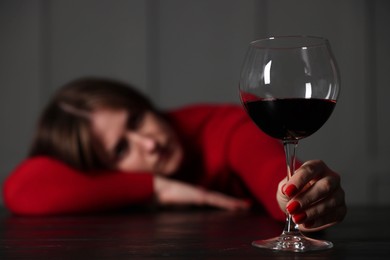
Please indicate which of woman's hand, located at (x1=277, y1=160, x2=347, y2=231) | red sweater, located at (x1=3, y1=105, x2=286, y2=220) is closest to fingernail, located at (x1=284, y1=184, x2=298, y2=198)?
woman's hand, located at (x1=277, y1=160, x2=347, y2=231)

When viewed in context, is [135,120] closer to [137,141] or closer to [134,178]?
[137,141]

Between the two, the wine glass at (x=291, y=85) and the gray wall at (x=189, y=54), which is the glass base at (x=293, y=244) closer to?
the wine glass at (x=291, y=85)

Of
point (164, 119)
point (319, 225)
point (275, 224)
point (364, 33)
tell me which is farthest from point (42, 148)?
point (364, 33)

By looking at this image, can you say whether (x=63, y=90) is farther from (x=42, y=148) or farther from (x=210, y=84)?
(x=210, y=84)

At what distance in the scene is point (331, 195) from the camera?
2.85 feet

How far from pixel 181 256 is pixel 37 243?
0.26 m

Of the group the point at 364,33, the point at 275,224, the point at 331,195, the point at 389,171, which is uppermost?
the point at 364,33

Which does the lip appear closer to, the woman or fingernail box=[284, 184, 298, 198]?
the woman

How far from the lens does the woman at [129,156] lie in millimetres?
1523

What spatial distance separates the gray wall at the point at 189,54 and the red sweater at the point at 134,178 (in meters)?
1.18

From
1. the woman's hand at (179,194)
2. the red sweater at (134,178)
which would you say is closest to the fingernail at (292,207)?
the red sweater at (134,178)

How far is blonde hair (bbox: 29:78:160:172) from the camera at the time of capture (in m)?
1.64

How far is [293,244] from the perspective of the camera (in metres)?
0.73

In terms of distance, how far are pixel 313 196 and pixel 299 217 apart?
39 mm
